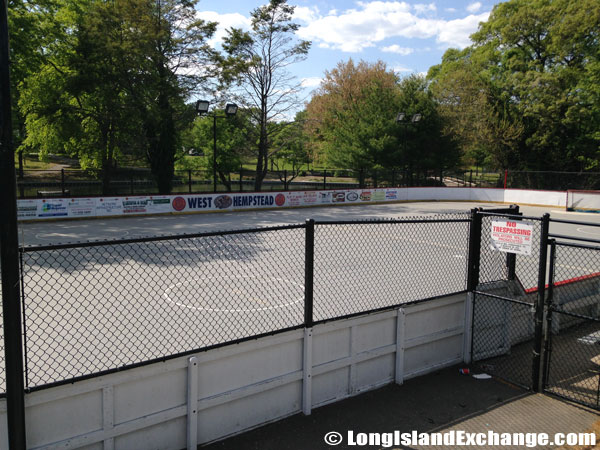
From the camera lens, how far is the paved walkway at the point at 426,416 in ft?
15.3

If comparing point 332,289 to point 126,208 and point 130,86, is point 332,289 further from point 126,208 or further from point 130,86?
point 130,86

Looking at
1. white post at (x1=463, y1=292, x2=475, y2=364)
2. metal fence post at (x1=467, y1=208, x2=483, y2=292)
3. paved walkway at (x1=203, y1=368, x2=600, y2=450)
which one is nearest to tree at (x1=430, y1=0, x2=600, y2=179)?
metal fence post at (x1=467, y1=208, x2=483, y2=292)

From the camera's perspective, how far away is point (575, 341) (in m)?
7.70

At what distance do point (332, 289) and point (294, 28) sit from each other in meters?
28.2

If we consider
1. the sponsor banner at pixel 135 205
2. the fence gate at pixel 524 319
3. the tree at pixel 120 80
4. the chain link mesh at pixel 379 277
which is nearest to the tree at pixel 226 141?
the tree at pixel 120 80

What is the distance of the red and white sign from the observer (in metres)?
6.07

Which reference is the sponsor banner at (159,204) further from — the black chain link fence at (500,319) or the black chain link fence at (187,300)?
the black chain link fence at (500,319)

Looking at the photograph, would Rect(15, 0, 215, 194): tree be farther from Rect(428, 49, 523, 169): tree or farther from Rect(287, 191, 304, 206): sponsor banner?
Rect(428, 49, 523, 169): tree

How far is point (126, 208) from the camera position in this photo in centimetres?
2355

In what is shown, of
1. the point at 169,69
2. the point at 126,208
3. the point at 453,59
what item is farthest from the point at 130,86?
the point at 453,59

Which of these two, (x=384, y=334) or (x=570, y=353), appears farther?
(x=570, y=353)

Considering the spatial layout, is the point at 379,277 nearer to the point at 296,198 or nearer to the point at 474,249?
the point at 474,249

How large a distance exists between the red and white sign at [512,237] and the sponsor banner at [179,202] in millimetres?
20470

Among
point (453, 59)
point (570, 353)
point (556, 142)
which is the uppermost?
point (453, 59)
